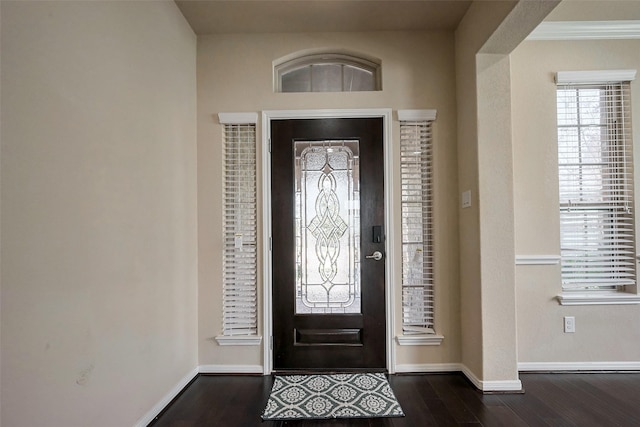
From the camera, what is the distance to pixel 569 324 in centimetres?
255

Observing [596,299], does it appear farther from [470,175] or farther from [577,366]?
[470,175]

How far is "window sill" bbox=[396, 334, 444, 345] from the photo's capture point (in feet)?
8.36

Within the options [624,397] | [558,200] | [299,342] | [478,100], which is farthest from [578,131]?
[299,342]

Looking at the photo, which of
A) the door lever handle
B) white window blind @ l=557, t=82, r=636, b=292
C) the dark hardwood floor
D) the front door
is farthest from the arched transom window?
the dark hardwood floor

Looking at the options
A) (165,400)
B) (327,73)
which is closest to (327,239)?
(327,73)

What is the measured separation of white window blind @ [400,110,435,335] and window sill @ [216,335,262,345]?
1.22 m

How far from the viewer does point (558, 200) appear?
2.57 meters

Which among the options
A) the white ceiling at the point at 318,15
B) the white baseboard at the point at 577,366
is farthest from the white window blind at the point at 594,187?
the white ceiling at the point at 318,15

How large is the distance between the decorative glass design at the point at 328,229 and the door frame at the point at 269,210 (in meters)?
0.23

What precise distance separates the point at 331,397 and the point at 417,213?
4.98ft

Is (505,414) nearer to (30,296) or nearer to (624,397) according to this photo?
(624,397)

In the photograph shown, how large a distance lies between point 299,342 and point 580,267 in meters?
2.38

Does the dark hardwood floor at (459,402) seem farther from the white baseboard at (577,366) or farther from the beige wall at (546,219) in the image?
the beige wall at (546,219)

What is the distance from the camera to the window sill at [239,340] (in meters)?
2.56
